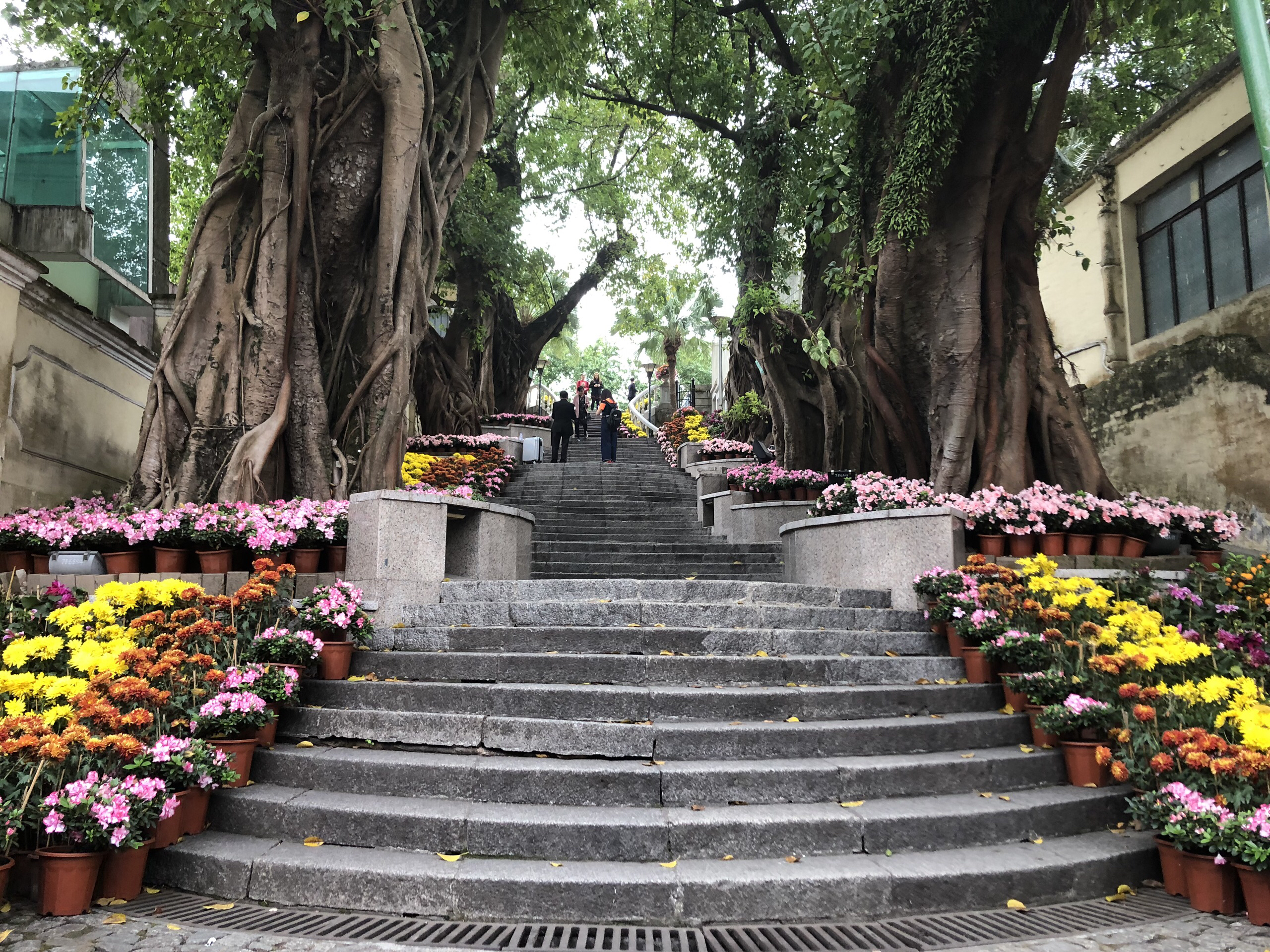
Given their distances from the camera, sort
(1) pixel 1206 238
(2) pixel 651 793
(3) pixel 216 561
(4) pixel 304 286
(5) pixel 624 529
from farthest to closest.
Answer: (5) pixel 624 529 → (1) pixel 1206 238 → (4) pixel 304 286 → (3) pixel 216 561 → (2) pixel 651 793

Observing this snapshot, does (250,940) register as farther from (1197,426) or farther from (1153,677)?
(1197,426)

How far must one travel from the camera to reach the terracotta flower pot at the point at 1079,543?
628 cm

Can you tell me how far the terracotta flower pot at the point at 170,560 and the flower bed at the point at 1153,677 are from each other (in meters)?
5.16

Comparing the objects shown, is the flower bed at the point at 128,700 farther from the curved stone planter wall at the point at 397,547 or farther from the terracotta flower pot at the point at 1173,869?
the terracotta flower pot at the point at 1173,869

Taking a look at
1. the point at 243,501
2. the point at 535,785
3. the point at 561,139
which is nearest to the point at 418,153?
the point at 243,501

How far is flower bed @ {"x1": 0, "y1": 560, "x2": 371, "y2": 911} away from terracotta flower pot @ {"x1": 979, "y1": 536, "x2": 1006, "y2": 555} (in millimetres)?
4604

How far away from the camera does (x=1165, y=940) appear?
9.62 feet

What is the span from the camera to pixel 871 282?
8227 millimetres

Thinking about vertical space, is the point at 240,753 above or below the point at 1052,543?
below

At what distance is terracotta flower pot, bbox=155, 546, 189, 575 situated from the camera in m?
5.50

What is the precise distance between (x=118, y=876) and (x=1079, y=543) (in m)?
6.38

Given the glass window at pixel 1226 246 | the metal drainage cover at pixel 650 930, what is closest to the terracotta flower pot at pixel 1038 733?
the metal drainage cover at pixel 650 930

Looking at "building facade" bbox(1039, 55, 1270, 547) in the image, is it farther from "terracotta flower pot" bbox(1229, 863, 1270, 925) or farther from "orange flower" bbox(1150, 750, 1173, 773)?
"terracotta flower pot" bbox(1229, 863, 1270, 925)

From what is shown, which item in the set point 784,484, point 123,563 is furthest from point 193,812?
point 784,484
